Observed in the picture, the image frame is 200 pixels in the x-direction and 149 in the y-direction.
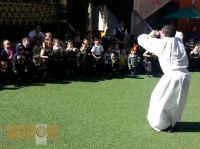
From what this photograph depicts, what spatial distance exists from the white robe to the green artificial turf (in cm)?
26

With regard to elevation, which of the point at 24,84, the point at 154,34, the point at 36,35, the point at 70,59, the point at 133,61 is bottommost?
the point at 24,84

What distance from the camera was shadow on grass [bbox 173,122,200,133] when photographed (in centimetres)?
727

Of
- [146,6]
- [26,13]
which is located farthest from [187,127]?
[146,6]

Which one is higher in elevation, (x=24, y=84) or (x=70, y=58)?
(x=70, y=58)

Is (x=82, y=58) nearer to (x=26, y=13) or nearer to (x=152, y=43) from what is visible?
(x=26, y=13)

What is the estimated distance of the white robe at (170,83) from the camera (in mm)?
6992

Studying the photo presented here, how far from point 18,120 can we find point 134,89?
3.73m

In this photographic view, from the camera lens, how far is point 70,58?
11234 mm

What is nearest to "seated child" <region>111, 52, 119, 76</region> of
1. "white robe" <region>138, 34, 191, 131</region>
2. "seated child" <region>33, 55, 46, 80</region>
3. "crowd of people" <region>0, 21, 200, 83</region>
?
"crowd of people" <region>0, 21, 200, 83</region>

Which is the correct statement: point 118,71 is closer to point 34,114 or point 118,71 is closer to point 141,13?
point 141,13

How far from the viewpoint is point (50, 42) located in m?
11.0

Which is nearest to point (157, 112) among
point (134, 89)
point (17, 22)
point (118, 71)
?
point (134, 89)

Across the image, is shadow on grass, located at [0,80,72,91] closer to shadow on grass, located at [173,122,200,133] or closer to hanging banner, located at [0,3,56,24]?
hanging banner, located at [0,3,56,24]

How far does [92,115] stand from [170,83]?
5.24 feet
